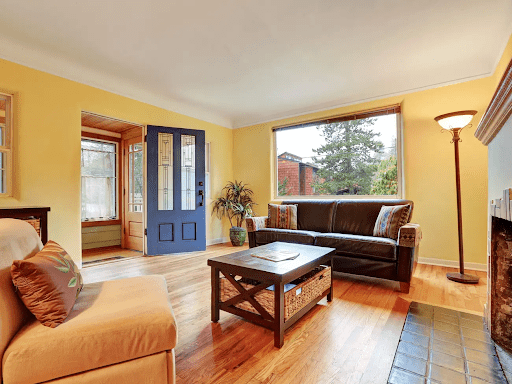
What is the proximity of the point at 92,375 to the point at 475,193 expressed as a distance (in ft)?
13.7

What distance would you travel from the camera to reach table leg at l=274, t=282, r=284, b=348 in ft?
5.26

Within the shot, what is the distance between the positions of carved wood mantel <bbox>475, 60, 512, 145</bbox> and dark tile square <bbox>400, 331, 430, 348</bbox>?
55.8 inches

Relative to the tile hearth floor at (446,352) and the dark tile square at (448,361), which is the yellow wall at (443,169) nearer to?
the tile hearth floor at (446,352)

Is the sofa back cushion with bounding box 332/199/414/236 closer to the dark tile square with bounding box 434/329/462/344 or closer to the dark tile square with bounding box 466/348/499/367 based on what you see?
the dark tile square with bounding box 434/329/462/344

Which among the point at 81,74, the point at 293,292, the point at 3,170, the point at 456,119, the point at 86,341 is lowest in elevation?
the point at 293,292

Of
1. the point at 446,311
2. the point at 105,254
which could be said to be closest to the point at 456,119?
the point at 446,311

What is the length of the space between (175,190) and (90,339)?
350cm

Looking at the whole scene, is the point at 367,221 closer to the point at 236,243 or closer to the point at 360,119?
the point at 360,119

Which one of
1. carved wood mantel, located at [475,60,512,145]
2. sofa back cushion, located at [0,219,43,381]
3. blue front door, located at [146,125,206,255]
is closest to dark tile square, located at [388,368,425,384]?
carved wood mantel, located at [475,60,512,145]

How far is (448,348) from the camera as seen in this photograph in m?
1.59

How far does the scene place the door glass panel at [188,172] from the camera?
14.8 ft

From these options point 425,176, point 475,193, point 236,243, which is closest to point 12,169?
point 236,243

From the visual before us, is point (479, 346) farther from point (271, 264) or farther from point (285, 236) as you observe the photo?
point (285, 236)

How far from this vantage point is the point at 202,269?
3320 millimetres
